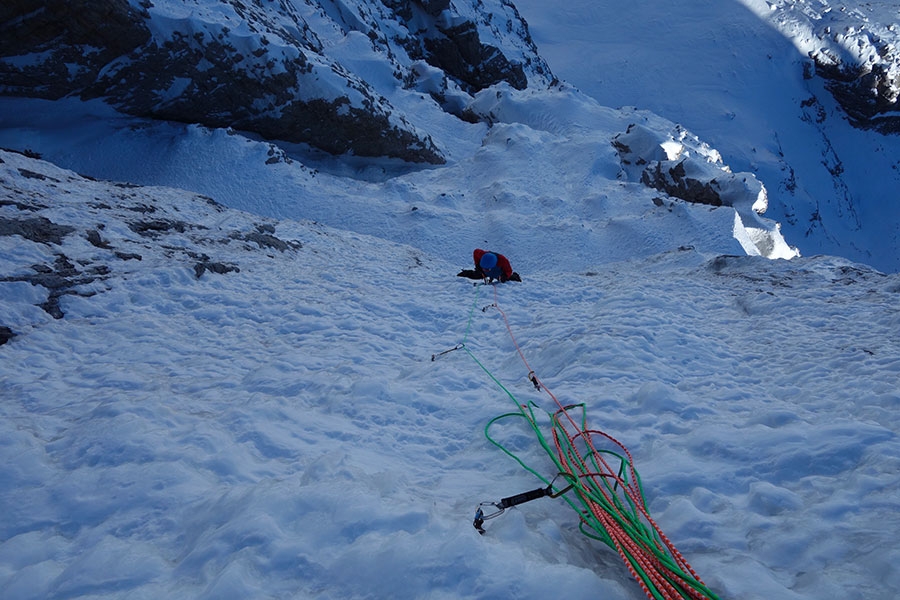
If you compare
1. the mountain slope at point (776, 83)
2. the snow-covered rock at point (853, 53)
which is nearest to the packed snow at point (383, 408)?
the mountain slope at point (776, 83)

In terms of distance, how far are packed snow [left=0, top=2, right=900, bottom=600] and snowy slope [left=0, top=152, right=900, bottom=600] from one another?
2 cm

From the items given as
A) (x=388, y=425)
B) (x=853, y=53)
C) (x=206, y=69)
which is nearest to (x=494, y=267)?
(x=388, y=425)

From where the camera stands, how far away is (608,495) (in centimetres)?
289

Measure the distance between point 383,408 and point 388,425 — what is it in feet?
0.71

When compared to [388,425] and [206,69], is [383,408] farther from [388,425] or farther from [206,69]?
[206,69]

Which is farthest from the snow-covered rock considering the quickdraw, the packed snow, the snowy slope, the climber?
the quickdraw

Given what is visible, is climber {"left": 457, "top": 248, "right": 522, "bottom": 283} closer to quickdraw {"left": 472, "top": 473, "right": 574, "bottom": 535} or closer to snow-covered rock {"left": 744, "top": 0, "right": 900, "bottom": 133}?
quickdraw {"left": 472, "top": 473, "right": 574, "bottom": 535}

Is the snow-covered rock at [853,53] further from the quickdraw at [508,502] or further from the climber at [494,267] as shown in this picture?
the quickdraw at [508,502]

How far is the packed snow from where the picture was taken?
7.32 feet

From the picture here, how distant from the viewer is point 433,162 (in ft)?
53.9

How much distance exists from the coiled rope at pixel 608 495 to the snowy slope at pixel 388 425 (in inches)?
3.8

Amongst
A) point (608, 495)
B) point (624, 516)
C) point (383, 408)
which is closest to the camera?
point (624, 516)

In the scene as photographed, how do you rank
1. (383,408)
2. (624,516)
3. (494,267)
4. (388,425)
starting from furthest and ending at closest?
(494,267), (383,408), (388,425), (624,516)

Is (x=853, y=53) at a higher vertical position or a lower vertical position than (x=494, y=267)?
higher
